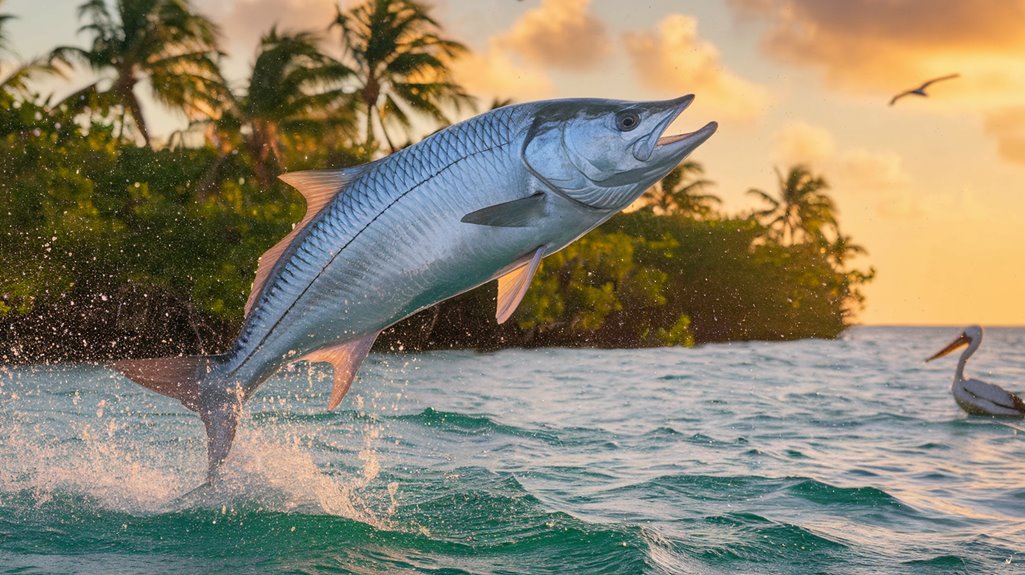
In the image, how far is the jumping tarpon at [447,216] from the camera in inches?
139

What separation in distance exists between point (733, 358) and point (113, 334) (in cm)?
1807

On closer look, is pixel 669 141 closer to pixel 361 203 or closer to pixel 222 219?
pixel 361 203

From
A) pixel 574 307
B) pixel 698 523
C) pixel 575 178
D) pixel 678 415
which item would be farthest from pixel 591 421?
pixel 574 307

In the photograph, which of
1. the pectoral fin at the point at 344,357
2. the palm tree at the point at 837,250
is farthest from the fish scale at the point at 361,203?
the palm tree at the point at 837,250

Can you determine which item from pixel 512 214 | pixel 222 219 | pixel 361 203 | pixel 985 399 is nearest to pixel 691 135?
pixel 512 214

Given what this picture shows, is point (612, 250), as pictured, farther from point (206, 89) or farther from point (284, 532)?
point (284, 532)

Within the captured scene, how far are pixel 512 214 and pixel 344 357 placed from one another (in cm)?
102

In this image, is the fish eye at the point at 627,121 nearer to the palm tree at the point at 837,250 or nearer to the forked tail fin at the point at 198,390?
the forked tail fin at the point at 198,390

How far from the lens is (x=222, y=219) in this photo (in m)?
25.0

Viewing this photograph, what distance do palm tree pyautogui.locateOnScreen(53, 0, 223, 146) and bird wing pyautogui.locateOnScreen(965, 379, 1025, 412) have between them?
24.9m

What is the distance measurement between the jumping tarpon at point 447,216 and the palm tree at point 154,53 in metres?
30.2

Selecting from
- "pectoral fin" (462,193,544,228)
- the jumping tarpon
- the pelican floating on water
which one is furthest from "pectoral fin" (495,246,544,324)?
the pelican floating on water

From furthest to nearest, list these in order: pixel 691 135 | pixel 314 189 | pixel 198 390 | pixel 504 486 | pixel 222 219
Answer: pixel 222 219 → pixel 504 486 → pixel 198 390 → pixel 314 189 → pixel 691 135

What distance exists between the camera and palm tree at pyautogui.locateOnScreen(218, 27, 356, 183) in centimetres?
3031
